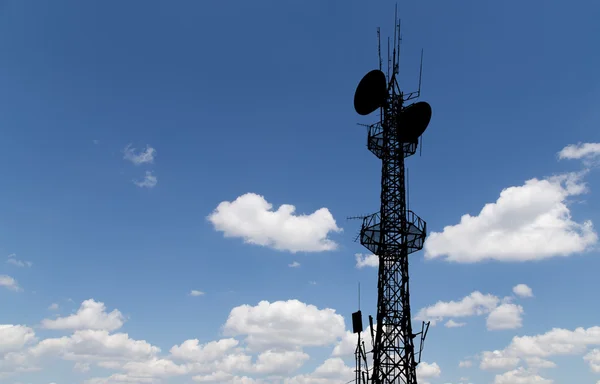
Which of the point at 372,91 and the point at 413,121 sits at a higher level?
the point at 372,91

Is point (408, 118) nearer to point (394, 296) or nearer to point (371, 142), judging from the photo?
point (371, 142)

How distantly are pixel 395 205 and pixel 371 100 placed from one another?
1038 cm

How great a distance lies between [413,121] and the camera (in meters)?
58.0

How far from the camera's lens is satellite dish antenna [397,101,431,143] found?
188 feet

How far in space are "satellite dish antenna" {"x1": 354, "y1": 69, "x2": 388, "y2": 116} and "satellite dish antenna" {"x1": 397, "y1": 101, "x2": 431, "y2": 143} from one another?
7.98 feet

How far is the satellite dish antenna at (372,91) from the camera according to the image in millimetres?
57375

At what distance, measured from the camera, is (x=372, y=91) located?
57500mm

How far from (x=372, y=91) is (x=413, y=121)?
4.81m

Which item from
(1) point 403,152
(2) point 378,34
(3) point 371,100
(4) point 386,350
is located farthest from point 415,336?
(2) point 378,34

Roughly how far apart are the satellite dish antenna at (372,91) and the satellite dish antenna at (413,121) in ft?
7.98

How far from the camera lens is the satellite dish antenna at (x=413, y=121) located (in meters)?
57.3

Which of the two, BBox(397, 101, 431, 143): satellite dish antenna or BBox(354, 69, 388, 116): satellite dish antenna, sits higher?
BBox(354, 69, 388, 116): satellite dish antenna

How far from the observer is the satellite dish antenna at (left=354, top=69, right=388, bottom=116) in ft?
188

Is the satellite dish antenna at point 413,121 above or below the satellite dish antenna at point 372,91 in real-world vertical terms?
below
